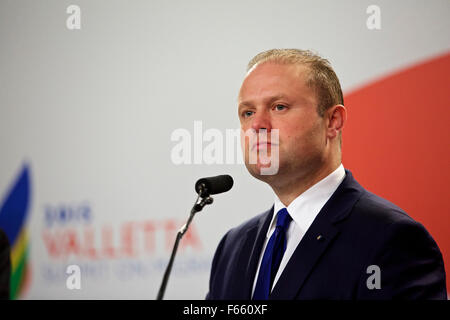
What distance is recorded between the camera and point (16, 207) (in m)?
2.74

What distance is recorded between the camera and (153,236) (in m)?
2.77

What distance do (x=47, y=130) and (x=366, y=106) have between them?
6.43ft

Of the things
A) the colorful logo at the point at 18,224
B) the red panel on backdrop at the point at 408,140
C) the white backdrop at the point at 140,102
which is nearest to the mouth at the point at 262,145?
the white backdrop at the point at 140,102

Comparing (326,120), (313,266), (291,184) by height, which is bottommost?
(313,266)

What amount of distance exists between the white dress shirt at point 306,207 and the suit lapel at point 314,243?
0.05m

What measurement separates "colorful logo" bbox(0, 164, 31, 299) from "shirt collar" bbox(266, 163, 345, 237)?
181 centimetres

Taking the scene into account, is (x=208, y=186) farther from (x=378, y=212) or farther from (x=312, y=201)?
(x=378, y=212)

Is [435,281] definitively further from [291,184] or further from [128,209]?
[128,209]

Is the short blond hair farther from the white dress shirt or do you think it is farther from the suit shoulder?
the suit shoulder

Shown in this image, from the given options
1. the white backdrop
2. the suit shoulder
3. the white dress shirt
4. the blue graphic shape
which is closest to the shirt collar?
the white dress shirt

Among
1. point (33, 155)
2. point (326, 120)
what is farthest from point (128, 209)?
point (326, 120)

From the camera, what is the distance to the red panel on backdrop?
278 centimetres
